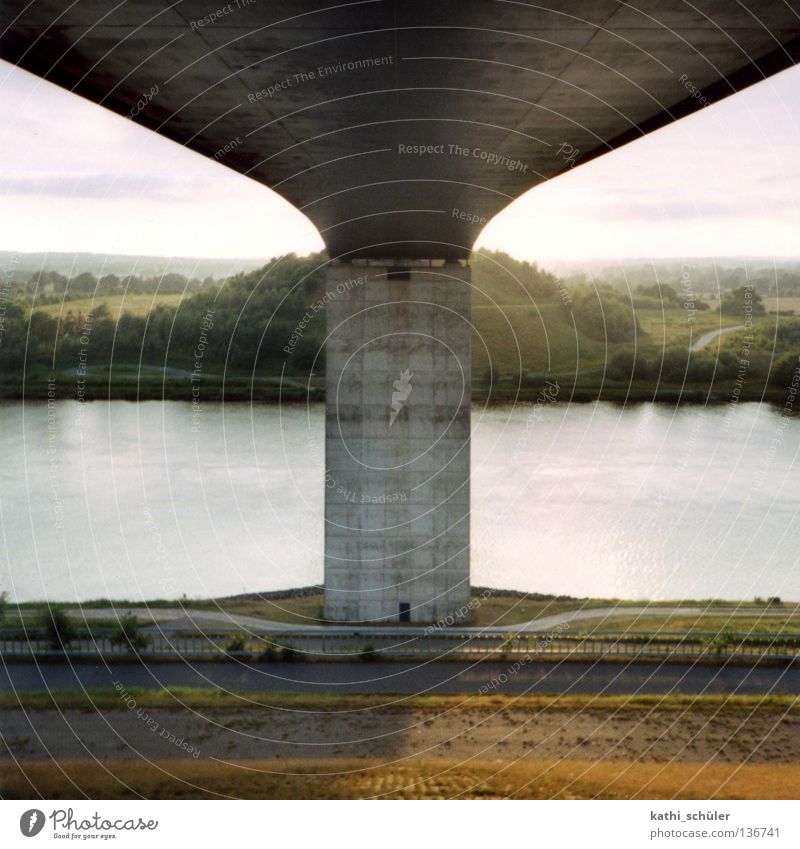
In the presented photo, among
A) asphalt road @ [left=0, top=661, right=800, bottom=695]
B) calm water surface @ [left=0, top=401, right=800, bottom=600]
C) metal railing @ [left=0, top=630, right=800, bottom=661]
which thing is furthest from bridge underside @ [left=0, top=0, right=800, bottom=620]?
calm water surface @ [left=0, top=401, right=800, bottom=600]

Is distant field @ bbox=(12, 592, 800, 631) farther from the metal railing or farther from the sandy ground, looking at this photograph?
the sandy ground

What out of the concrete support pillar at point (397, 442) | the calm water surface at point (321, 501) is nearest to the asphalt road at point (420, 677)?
the concrete support pillar at point (397, 442)

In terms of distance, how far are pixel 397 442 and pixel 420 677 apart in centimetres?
646

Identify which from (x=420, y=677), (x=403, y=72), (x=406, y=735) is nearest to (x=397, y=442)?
(x=420, y=677)

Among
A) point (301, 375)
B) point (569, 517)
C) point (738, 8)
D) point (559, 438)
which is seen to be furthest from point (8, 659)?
point (301, 375)

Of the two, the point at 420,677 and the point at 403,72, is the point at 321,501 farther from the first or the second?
the point at 403,72

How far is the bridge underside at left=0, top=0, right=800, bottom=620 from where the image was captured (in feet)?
41.5

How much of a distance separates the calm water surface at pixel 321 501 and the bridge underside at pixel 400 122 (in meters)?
14.2

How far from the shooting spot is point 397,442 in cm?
2686

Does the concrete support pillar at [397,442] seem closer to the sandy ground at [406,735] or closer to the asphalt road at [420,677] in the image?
the asphalt road at [420,677]

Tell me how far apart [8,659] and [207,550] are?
25.2 meters

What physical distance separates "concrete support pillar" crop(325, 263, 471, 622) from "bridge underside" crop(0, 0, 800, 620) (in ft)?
0.13

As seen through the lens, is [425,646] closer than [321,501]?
Yes
